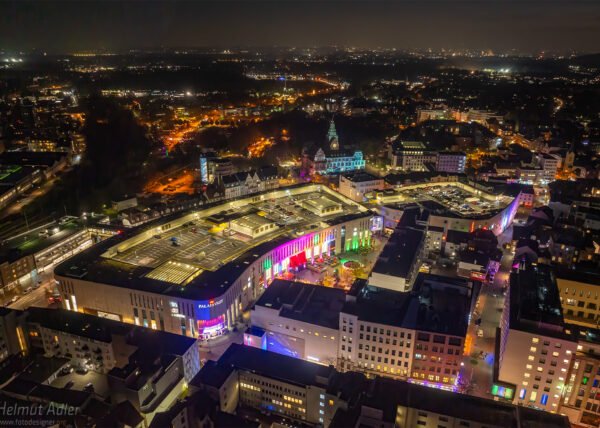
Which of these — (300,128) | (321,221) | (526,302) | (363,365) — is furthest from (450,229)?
(300,128)

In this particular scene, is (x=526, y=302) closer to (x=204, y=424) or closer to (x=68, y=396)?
(x=204, y=424)

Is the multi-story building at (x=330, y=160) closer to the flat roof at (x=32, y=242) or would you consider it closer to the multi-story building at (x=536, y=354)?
the flat roof at (x=32, y=242)

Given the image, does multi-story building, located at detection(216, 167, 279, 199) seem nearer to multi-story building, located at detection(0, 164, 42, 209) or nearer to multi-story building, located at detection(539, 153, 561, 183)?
multi-story building, located at detection(0, 164, 42, 209)

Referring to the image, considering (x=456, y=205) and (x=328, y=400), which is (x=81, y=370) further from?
(x=456, y=205)

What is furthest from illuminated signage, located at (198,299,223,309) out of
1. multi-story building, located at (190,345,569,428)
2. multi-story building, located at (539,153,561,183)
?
multi-story building, located at (539,153,561,183)

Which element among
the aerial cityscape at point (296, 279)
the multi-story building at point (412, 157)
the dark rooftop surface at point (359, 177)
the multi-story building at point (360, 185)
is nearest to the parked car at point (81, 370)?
the aerial cityscape at point (296, 279)

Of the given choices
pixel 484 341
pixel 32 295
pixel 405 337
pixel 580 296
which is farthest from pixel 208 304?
pixel 580 296
